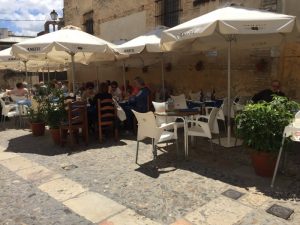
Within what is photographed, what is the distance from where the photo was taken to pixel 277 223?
134 inches

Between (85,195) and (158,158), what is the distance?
1.87 metres

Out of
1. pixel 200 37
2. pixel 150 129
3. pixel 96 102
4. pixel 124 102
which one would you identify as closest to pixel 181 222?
pixel 150 129

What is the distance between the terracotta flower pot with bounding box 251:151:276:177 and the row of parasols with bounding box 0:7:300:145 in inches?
67.5

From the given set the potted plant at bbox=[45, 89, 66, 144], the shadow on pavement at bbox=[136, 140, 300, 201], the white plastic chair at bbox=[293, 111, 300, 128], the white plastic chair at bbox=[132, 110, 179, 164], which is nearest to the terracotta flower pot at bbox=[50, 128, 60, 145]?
the potted plant at bbox=[45, 89, 66, 144]

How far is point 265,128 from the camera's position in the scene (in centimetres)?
439

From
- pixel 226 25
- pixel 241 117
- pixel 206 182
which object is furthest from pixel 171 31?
pixel 206 182

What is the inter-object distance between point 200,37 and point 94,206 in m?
5.12

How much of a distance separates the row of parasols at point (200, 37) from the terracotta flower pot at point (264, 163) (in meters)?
1.71

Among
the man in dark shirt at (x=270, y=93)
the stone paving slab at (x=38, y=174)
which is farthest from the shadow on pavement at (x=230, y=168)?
the stone paving slab at (x=38, y=174)

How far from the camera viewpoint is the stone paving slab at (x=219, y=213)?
349 centimetres

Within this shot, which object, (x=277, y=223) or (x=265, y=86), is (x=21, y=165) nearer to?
(x=277, y=223)

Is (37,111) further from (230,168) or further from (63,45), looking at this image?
(230,168)

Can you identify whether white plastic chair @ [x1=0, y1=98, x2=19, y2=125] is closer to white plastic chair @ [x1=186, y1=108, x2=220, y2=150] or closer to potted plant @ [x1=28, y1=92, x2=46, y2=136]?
potted plant @ [x1=28, y1=92, x2=46, y2=136]

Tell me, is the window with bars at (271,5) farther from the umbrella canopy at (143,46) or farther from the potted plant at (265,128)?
the potted plant at (265,128)
